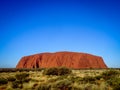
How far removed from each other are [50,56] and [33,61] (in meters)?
9.81

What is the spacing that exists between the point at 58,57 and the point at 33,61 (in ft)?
46.8

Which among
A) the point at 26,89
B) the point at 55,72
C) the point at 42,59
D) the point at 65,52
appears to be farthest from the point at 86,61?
the point at 26,89

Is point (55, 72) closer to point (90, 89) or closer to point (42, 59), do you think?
point (90, 89)

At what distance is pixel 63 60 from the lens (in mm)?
107062

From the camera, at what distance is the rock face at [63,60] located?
331 ft

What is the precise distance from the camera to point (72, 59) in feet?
341

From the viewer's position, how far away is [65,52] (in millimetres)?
111562

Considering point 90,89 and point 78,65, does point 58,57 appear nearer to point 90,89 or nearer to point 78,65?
point 78,65

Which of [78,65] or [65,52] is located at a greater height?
[65,52]

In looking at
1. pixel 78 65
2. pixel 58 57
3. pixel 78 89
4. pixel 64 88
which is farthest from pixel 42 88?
pixel 58 57

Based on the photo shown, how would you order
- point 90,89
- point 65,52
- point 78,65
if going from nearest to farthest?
point 90,89 < point 78,65 < point 65,52

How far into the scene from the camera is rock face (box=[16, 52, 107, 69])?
100812 millimetres

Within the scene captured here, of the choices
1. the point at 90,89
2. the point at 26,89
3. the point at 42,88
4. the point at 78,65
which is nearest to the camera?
the point at 90,89

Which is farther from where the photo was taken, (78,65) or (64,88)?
(78,65)
